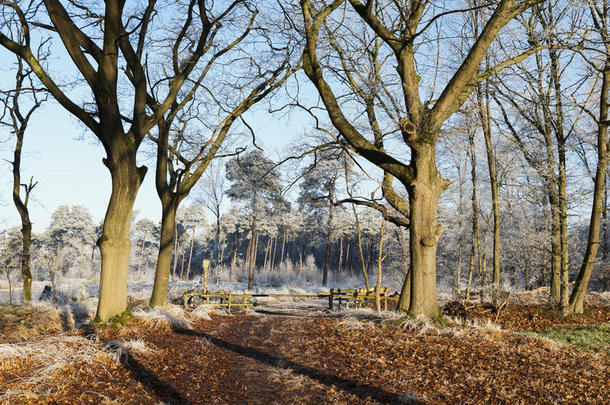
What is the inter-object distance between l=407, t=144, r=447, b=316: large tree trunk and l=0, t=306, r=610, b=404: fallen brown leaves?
0.79 meters

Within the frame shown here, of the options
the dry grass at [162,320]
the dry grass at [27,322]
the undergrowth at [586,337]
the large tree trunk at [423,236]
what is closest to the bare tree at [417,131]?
the large tree trunk at [423,236]

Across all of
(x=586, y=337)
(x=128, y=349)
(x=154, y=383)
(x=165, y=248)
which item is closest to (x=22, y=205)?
(x=165, y=248)

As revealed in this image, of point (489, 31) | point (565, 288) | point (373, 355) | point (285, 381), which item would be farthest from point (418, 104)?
point (565, 288)

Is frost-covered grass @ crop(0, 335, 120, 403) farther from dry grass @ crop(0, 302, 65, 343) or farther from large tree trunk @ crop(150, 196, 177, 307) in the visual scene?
large tree trunk @ crop(150, 196, 177, 307)

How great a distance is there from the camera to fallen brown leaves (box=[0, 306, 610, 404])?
4215mm

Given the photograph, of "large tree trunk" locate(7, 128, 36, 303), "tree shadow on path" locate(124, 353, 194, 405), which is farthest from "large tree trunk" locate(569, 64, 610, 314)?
"large tree trunk" locate(7, 128, 36, 303)

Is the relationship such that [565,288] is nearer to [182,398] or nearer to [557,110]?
[557,110]

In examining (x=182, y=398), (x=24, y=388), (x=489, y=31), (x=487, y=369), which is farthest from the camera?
(x=489, y=31)

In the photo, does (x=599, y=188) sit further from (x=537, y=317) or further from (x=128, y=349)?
(x=128, y=349)

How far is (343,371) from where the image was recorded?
17.0ft

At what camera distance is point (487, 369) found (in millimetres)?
4914

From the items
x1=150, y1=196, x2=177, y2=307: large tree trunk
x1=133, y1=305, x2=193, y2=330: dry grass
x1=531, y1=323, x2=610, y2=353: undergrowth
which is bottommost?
x1=133, y1=305, x2=193, y2=330: dry grass

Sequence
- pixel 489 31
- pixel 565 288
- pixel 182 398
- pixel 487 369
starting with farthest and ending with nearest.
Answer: pixel 565 288 < pixel 489 31 < pixel 487 369 < pixel 182 398

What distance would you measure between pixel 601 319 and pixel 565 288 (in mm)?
1183
